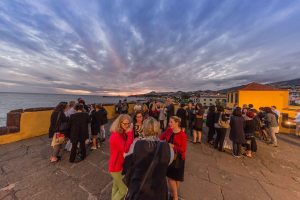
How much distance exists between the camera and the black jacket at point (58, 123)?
139 inches

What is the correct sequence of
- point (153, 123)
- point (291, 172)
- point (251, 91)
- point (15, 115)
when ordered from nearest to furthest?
point (153, 123) < point (291, 172) < point (15, 115) < point (251, 91)

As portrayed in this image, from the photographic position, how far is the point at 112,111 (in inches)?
419

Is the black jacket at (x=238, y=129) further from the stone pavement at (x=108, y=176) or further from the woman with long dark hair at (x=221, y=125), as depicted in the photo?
the stone pavement at (x=108, y=176)

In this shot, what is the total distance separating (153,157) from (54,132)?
3.36m

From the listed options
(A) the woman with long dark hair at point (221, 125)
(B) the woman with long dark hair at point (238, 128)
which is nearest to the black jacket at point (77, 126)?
(A) the woman with long dark hair at point (221, 125)

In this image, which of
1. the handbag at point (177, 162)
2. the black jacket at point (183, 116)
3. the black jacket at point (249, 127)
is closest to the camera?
the handbag at point (177, 162)

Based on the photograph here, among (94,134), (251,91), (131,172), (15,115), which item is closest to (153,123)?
(131,172)

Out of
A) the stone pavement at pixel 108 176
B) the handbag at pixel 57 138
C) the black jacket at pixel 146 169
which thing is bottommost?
the stone pavement at pixel 108 176

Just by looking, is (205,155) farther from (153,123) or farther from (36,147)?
(36,147)

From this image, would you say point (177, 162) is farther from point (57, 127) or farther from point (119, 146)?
point (57, 127)

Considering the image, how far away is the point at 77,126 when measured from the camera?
11.4ft

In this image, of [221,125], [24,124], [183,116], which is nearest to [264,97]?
[221,125]

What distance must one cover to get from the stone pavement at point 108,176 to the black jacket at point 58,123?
2.69 feet

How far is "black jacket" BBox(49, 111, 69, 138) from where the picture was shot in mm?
3542
